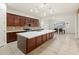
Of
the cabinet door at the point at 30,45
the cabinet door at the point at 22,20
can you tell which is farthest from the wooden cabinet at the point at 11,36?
the cabinet door at the point at 30,45

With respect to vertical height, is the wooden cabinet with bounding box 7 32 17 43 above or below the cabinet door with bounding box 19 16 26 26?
below

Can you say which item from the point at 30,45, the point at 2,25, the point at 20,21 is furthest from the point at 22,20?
the point at 30,45

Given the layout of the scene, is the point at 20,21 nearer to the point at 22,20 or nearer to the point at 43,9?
the point at 22,20

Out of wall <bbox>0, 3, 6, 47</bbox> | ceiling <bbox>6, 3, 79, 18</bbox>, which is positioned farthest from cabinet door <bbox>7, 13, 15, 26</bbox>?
ceiling <bbox>6, 3, 79, 18</bbox>

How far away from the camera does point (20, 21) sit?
420 cm

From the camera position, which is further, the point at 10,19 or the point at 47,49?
the point at 47,49

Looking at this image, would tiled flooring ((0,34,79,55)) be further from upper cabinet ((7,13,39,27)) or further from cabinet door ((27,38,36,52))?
upper cabinet ((7,13,39,27))

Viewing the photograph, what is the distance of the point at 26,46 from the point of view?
3732 mm

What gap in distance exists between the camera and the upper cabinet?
4043mm

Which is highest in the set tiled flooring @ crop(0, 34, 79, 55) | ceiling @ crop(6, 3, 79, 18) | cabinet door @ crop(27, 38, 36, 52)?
ceiling @ crop(6, 3, 79, 18)

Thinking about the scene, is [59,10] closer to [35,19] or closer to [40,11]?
[40,11]

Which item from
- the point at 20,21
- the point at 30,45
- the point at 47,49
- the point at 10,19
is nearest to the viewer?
the point at 30,45

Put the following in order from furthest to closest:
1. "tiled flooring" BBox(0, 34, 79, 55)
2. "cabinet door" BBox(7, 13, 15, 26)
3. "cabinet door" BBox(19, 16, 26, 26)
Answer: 1. "cabinet door" BBox(19, 16, 26, 26)
2. "cabinet door" BBox(7, 13, 15, 26)
3. "tiled flooring" BBox(0, 34, 79, 55)

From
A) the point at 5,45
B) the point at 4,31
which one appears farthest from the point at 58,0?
the point at 5,45
